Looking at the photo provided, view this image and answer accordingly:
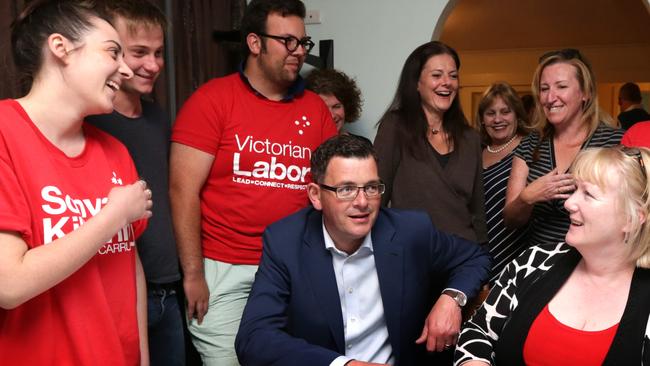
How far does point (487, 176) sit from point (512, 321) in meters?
1.18

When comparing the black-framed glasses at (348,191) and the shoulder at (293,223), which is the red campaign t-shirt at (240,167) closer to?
the shoulder at (293,223)

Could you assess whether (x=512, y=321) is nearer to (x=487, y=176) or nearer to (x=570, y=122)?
(x=570, y=122)

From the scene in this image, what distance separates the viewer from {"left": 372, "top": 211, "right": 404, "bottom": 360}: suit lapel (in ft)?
5.70

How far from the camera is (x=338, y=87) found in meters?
2.90

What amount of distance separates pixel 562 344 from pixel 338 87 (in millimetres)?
1694

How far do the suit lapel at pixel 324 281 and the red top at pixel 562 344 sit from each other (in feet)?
1.59

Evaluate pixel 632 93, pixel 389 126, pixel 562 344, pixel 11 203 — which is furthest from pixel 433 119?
pixel 632 93

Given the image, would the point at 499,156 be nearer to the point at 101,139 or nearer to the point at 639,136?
the point at 639,136

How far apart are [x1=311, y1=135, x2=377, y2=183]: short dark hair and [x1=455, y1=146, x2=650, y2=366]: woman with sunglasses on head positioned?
0.55m

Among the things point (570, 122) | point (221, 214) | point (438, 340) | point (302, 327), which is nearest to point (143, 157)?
point (221, 214)

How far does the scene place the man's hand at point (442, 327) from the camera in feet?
5.56

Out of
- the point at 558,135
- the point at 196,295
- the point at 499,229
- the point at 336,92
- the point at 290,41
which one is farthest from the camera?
the point at 336,92

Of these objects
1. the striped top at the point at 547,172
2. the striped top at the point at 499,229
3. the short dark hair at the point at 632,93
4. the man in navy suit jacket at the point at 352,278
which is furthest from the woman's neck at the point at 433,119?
the short dark hair at the point at 632,93

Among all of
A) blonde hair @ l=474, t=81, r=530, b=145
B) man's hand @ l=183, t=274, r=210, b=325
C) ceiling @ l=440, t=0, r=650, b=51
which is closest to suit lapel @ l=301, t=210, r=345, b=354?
man's hand @ l=183, t=274, r=210, b=325
